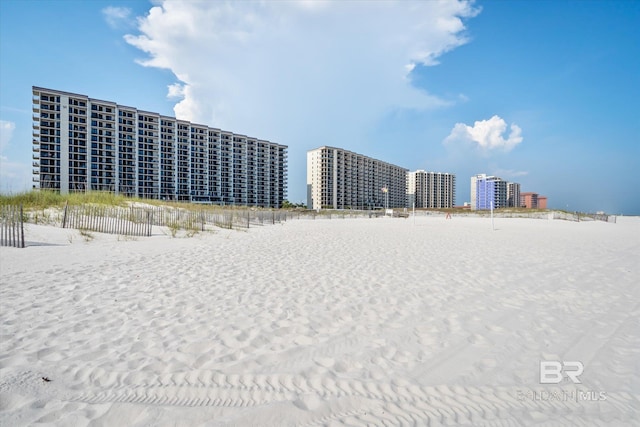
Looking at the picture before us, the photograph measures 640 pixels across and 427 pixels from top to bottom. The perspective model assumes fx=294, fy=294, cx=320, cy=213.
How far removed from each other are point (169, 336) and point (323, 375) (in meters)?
1.91

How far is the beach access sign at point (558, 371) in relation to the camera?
263 centimetres

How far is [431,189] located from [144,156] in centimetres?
12003

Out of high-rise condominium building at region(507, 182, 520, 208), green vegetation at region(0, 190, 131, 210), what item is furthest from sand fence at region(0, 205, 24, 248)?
high-rise condominium building at region(507, 182, 520, 208)

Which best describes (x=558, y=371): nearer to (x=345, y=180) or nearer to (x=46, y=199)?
(x=46, y=199)

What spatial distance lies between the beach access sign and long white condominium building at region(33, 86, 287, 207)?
65085 mm

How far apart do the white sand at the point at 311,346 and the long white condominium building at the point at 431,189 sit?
457 feet

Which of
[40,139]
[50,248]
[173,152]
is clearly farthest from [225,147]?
[50,248]

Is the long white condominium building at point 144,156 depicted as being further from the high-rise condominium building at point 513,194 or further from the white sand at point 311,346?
the high-rise condominium building at point 513,194

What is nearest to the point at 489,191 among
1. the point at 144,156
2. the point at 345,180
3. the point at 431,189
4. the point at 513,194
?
the point at 513,194

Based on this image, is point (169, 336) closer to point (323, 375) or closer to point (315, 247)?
point (323, 375)

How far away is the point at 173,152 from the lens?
80750mm

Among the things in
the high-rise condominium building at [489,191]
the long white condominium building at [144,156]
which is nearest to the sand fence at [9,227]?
the long white condominium building at [144,156]

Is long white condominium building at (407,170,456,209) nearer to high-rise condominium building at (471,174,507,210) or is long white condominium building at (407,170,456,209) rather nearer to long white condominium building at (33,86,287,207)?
high-rise condominium building at (471,174,507,210)

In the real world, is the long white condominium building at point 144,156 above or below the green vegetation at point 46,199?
above
